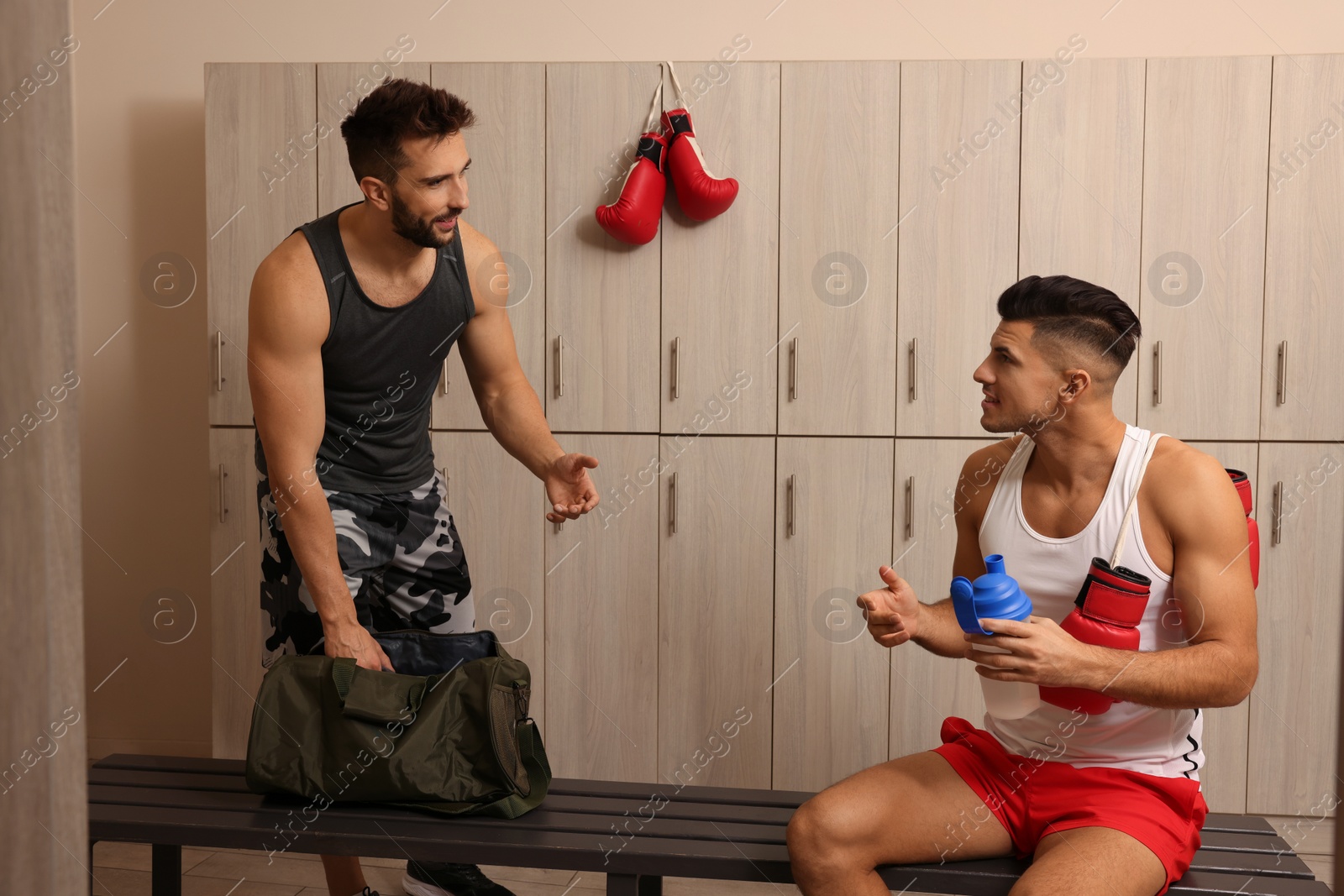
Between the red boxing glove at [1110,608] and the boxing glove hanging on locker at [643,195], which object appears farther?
the boxing glove hanging on locker at [643,195]

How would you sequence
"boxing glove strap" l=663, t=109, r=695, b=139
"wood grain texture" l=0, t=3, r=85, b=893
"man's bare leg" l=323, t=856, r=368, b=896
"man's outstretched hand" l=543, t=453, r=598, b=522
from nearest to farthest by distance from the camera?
"wood grain texture" l=0, t=3, r=85, b=893, "man's outstretched hand" l=543, t=453, r=598, b=522, "man's bare leg" l=323, t=856, r=368, b=896, "boxing glove strap" l=663, t=109, r=695, b=139

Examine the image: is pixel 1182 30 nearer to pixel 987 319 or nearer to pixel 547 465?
pixel 987 319

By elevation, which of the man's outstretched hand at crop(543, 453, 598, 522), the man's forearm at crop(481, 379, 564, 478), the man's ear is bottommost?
the man's outstretched hand at crop(543, 453, 598, 522)

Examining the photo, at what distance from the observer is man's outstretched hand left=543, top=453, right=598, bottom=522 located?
2125 millimetres

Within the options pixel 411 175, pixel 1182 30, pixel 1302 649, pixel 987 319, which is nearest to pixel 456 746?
pixel 411 175

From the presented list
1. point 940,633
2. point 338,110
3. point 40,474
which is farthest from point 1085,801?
point 338,110

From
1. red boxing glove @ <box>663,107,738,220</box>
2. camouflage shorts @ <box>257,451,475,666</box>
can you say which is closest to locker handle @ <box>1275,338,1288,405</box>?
red boxing glove @ <box>663,107,738,220</box>

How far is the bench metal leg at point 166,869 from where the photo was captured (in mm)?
1955

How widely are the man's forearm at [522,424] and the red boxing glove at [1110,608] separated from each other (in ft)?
3.75

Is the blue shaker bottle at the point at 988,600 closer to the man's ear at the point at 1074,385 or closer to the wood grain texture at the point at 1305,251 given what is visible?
the man's ear at the point at 1074,385

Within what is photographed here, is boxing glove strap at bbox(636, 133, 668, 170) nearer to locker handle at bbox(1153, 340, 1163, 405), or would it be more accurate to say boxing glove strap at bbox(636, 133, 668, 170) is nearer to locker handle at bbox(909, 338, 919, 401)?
locker handle at bbox(909, 338, 919, 401)

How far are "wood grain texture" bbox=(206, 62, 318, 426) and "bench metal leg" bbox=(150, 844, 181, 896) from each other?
1.39 metres

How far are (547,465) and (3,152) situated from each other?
74.2 inches

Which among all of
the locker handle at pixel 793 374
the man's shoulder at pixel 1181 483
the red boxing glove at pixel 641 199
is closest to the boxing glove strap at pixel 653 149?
the red boxing glove at pixel 641 199
